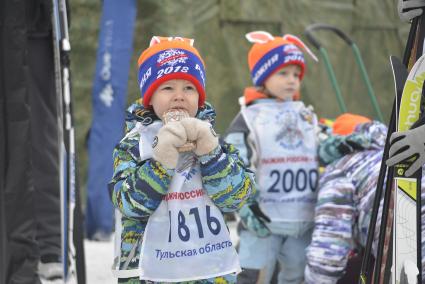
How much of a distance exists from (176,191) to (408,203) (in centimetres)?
77

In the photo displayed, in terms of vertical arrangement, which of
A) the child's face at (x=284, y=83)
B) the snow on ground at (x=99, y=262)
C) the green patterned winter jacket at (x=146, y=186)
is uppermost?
the child's face at (x=284, y=83)

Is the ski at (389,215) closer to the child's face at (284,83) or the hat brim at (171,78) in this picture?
the hat brim at (171,78)

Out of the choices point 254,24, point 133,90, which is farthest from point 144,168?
point 254,24

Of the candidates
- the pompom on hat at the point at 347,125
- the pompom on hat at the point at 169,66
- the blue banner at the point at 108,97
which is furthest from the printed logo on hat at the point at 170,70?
the blue banner at the point at 108,97

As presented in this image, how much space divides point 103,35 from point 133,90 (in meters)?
1.19

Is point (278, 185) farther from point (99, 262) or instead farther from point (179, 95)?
point (99, 262)

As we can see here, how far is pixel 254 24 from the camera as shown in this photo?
9.25 meters

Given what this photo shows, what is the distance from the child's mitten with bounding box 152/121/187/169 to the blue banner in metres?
4.47

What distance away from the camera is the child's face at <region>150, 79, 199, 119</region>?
2.76 m

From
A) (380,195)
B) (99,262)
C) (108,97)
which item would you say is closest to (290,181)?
(380,195)

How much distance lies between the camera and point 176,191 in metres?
2.68

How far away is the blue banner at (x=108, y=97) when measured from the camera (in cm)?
695

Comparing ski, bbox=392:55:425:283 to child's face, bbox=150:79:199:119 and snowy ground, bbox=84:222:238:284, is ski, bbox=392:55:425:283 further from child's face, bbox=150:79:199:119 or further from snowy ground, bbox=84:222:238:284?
snowy ground, bbox=84:222:238:284

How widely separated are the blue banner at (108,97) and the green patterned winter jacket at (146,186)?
419 centimetres
